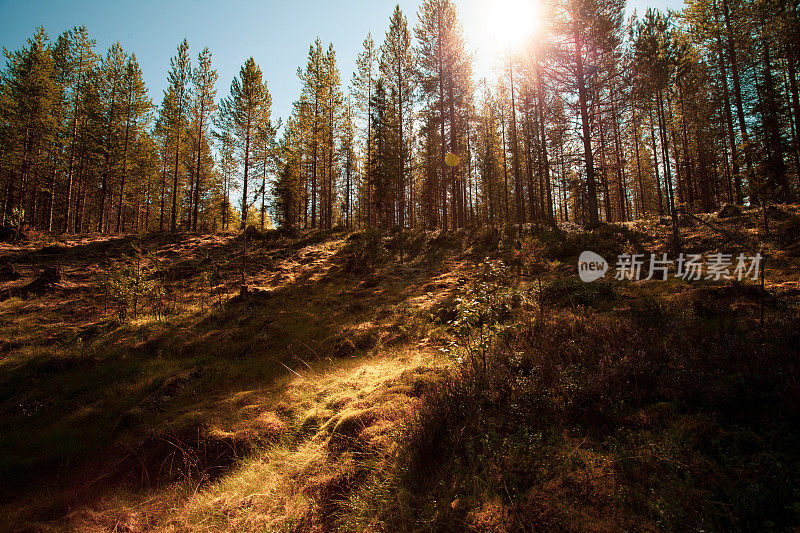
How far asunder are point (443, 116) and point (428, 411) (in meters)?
21.9

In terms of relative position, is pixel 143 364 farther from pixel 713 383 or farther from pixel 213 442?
pixel 713 383

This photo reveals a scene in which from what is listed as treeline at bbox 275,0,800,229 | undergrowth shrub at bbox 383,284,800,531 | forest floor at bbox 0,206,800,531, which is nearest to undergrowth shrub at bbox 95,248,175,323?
forest floor at bbox 0,206,800,531

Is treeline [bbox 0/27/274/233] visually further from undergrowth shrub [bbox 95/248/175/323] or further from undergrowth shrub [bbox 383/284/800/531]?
undergrowth shrub [bbox 383/284/800/531]

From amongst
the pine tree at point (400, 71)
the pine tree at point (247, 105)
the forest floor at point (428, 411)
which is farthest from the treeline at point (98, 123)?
the forest floor at point (428, 411)

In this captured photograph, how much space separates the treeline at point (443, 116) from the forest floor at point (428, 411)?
356 inches

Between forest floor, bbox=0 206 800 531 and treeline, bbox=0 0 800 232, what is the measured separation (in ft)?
29.7

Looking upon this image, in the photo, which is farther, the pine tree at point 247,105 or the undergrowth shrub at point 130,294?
→ the pine tree at point 247,105

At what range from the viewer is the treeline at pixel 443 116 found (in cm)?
1667

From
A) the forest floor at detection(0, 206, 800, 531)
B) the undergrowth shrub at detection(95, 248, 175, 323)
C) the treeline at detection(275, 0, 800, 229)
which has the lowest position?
the forest floor at detection(0, 206, 800, 531)

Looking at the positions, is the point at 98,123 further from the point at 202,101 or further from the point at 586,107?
the point at 586,107

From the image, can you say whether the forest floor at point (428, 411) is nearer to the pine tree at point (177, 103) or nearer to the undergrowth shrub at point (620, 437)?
the undergrowth shrub at point (620, 437)

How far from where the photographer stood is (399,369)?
6.28 metres

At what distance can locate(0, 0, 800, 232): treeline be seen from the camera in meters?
16.7

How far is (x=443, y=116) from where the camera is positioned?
2175 centimetres
